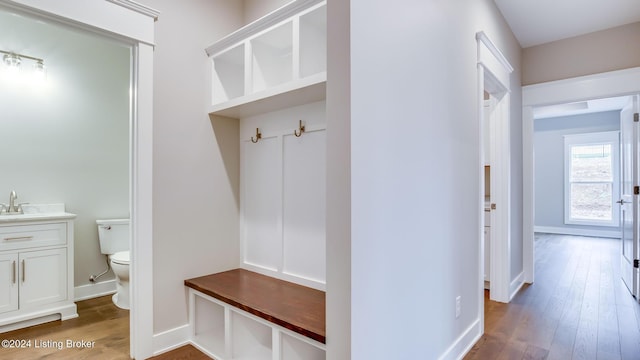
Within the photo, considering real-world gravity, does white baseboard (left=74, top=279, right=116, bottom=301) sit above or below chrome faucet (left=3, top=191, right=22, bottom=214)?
below

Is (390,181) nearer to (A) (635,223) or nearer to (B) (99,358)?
(B) (99,358)

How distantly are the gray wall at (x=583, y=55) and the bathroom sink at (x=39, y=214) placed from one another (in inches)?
187

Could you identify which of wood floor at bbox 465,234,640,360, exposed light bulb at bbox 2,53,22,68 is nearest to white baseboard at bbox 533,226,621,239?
wood floor at bbox 465,234,640,360

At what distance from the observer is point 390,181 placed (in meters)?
1.40

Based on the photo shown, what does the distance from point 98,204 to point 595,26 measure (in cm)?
517

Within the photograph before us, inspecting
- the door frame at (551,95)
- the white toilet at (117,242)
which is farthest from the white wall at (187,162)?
the door frame at (551,95)

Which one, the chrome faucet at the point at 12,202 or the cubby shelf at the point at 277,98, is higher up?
the cubby shelf at the point at 277,98

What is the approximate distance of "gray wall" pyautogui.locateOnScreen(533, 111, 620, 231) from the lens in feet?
22.9

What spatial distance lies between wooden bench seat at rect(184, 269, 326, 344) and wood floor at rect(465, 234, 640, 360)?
43.0 inches

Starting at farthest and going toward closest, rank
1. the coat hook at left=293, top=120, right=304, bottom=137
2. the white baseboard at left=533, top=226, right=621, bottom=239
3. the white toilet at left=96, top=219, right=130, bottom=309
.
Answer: the white baseboard at left=533, top=226, right=621, bottom=239 < the white toilet at left=96, top=219, right=130, bottom=309 < the coat hook at left=293, top=120, right=304, bottom=137

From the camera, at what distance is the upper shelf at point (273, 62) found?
181 cm

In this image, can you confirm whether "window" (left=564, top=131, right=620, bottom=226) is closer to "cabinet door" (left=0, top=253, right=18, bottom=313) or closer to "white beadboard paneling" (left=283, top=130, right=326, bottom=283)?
"white beadboard paneling" (left=283, top=130, right=326, bottom=283)

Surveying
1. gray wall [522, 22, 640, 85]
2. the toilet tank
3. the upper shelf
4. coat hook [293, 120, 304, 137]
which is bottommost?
the toilet tank

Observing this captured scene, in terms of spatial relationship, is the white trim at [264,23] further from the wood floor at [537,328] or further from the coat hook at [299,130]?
the wood floor at [537,328]
